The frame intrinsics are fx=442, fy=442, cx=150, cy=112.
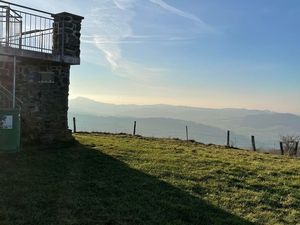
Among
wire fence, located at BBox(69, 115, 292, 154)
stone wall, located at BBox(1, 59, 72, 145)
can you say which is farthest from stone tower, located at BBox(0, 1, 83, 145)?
wire fence, located at BBox(69, 115, 292, 154)

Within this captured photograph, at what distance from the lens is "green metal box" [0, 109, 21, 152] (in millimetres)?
12195

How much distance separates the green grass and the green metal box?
11.9 inches

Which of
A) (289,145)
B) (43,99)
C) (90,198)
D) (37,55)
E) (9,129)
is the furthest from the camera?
(289,145)

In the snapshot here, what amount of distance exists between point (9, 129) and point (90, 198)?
4.84 m

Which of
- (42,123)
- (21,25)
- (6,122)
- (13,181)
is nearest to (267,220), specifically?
(13,181)

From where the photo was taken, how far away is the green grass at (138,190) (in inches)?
302

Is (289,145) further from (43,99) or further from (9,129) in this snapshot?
(9,129)

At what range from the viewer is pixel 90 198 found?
8.51 meters

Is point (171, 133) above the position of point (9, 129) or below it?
below

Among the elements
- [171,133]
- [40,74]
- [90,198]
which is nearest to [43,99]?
[40,74]

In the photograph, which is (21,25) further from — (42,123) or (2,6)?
(42,123)

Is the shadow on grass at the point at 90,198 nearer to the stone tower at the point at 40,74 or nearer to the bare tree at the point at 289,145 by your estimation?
the stone tower at the point at 40,74

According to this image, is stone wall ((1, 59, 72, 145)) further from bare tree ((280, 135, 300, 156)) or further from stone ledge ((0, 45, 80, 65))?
bare tree ((280, 135, 300, 156))

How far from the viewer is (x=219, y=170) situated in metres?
12.6
